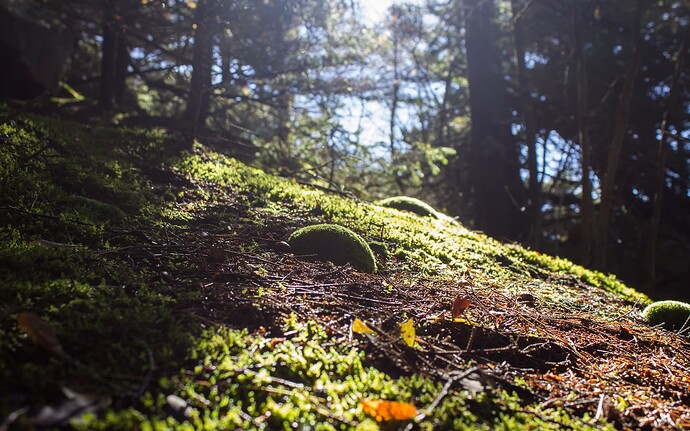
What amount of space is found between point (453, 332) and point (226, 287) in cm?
151

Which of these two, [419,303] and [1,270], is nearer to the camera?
[1,270]

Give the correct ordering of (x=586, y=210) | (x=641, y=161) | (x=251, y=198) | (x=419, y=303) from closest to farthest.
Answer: (x=419, y=303) → (x=251, y=198) → (x=586, y=210) → (x=641, y=161)

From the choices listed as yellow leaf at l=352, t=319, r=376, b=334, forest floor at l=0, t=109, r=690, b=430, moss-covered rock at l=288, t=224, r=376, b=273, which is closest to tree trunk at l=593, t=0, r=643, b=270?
forest floor at l=0, t=109, r=690, b=430

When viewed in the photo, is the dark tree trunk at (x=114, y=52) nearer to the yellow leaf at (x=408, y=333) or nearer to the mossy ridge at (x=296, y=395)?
the mossy ridge at (x=296, y=395)

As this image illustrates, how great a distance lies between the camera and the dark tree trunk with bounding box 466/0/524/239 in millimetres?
10094

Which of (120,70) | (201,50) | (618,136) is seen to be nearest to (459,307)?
(201,50)

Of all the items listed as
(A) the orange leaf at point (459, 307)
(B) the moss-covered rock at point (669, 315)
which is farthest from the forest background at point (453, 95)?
(A) the orange leaf at point (459, 307)

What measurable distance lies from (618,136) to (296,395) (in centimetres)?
830

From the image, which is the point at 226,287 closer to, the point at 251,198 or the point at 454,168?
the point at 251,198

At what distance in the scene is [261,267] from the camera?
3.39 meters

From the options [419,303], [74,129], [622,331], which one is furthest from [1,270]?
[622,331]

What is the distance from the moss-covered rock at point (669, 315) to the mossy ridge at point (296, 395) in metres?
2.89

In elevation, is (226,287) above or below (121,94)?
below

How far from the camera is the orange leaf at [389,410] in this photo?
5.95ft
